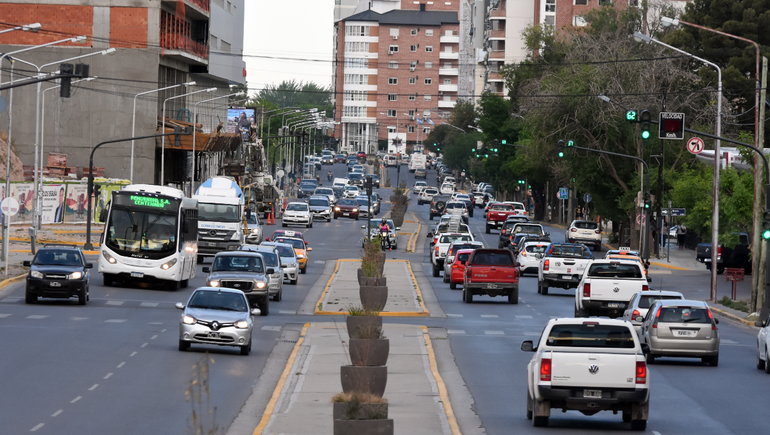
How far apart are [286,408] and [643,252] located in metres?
44.6

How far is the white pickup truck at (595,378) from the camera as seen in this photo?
15.3 metres

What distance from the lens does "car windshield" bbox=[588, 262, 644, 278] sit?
109ft

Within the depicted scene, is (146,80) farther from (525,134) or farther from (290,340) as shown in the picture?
(290,340)

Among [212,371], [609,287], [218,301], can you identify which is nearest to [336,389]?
[212,371]


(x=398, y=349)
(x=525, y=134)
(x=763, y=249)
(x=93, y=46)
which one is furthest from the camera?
(x=525, y=134)

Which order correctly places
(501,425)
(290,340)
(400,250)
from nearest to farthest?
(501,425), (290,340), (400,250)

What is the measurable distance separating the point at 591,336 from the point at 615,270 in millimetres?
18072

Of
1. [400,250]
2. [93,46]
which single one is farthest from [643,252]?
[93,46]

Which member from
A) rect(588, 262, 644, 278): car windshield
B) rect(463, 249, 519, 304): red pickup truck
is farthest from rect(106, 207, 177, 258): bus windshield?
rect(588, 262, 644, 278): car windshield

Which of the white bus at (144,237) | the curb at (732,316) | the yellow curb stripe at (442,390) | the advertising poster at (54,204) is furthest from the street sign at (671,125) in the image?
the advertising poster at (54,204)

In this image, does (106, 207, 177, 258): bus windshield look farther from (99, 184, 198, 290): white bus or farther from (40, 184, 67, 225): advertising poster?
(40, 184, 67, 225): advertising poster

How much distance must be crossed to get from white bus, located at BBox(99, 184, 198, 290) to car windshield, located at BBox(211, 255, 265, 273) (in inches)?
171

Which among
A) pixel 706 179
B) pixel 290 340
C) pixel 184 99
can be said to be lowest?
pixel 290 340

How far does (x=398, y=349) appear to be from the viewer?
2553 cm
